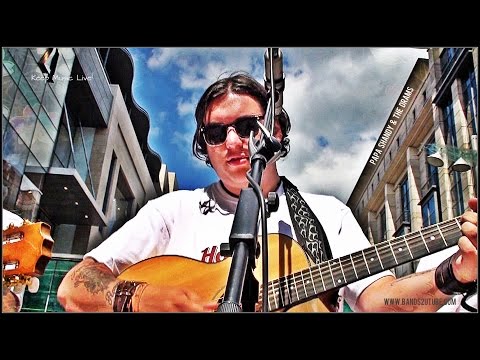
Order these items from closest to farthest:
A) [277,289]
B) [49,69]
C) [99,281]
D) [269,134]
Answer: [269,134]
[277,289]
[99,281]
[49,69]

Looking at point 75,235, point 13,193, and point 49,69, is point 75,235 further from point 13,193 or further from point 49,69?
point 49,69

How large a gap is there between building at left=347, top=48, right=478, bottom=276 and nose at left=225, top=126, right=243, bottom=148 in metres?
1.01

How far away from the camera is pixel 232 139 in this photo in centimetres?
473

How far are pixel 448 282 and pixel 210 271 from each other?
65.2 inches

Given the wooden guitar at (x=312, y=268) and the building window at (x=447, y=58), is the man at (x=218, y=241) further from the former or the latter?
the building window at (x=447, y=58)

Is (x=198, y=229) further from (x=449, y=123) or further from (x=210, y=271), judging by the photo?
(x=449, y=123)

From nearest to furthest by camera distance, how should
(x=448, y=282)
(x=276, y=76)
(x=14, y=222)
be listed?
(x=276, y=76), (x=448, y=282), (x=14, y=222)

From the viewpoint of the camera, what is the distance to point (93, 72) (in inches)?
191

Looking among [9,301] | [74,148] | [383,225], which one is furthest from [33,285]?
[383,225]

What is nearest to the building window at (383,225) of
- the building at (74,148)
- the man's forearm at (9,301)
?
the building at (74,148)

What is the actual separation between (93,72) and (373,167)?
2.39 m

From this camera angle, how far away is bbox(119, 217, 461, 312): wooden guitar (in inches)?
161

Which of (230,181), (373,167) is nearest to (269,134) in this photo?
(230,181)
